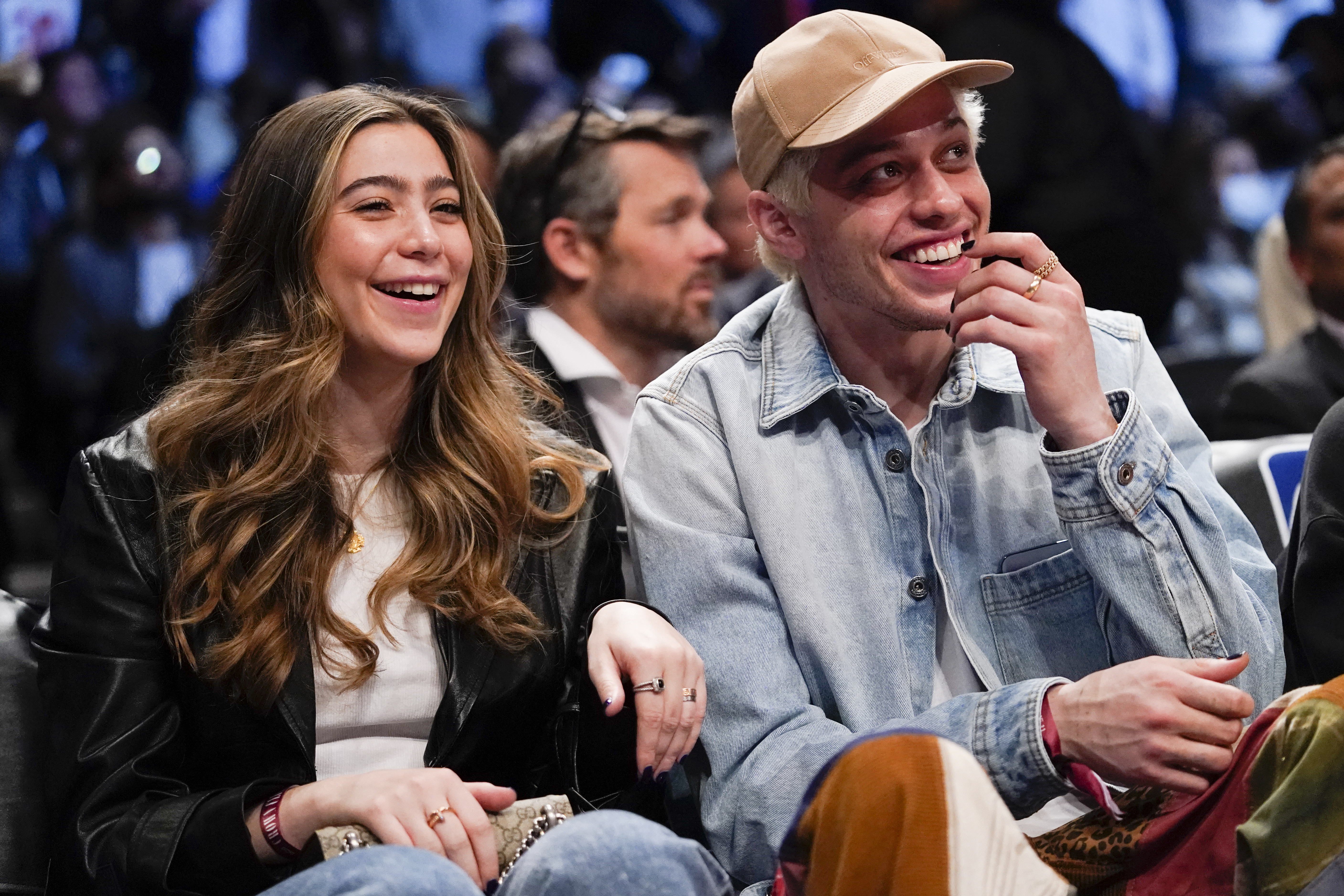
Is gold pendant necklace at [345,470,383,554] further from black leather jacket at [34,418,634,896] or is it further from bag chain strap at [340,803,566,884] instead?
bag chain strap at [340,803,566,884]

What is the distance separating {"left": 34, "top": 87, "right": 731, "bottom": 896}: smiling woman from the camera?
6.63ft

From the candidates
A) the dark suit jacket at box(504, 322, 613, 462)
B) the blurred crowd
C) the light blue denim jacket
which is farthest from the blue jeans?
the blurred crowd

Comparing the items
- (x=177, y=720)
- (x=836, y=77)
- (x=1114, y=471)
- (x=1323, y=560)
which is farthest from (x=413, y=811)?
(x=1323, y=560)

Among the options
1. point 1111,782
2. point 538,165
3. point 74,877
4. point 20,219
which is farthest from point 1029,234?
point 20,219

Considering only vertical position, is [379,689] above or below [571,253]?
below

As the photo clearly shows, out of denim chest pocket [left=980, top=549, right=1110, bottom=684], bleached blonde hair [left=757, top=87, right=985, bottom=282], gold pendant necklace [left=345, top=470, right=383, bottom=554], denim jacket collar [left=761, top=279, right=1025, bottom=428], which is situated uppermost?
bleached blonde hair [left=757, top=87, right=985, bottom=282]

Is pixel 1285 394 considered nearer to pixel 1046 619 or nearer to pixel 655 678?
pixel 1046 619

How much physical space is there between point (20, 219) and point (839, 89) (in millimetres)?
5085

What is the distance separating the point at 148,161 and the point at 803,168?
4778mm

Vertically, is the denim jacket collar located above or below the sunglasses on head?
below

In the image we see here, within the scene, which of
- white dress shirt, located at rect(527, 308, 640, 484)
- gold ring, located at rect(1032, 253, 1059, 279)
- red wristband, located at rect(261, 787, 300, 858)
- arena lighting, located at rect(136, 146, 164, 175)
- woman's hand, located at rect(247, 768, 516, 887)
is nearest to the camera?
woman's hand, located at rect(247, 768, 516, 887)

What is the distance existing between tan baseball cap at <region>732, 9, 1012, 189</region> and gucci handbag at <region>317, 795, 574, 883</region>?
3.77 ft

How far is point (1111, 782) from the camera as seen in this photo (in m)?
1.95

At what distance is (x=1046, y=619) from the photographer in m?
2.28
